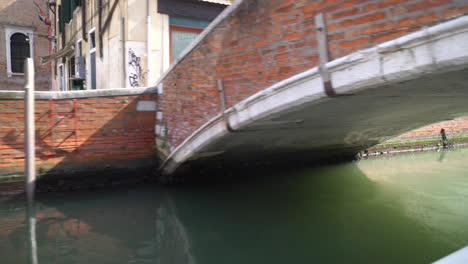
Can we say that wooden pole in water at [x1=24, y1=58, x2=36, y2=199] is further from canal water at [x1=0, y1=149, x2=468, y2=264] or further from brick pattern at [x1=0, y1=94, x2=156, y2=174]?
canal water at [x1=0, y1=149, x2=468, y2=264]

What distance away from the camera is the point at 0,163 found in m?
4.14

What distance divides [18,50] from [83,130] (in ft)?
36.8

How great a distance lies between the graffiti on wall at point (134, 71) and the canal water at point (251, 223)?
2.56 meters

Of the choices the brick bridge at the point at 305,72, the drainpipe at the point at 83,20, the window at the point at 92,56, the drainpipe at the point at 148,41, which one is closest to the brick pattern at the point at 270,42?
the brick bridge at the point at 305,72

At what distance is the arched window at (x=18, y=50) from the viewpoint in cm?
1296

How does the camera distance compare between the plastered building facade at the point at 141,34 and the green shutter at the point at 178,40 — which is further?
the green shutter at the point at 178,40

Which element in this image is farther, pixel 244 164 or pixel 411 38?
pixel 244 164

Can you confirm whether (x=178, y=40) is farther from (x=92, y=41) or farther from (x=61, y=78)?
(x=61, y=78)

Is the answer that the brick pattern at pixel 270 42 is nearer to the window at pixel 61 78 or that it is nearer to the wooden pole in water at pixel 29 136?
the wooden pole in water at pixel 29 136

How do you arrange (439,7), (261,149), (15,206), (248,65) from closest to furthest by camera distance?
(439,7) < (248,65) < (15,206) < (261,149)

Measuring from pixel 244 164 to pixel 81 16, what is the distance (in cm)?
644

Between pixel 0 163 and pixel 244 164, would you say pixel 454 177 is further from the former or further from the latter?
pixel 0 163

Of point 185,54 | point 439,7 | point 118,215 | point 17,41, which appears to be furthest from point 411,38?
point 17,41

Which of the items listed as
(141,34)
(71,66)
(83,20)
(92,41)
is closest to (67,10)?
(71,66)
